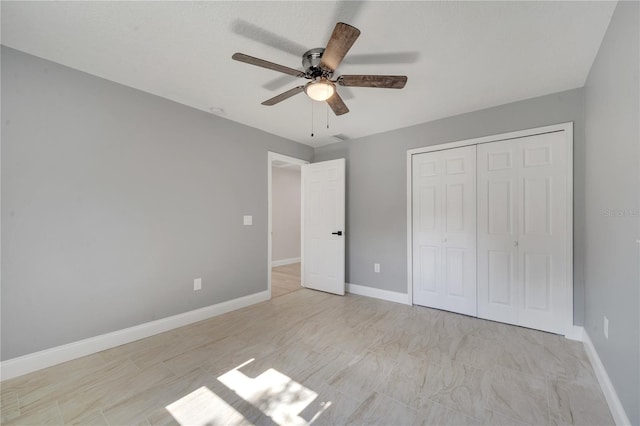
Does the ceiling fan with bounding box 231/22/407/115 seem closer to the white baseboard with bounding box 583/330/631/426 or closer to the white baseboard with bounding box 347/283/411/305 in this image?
the white baseboard with bounding box 583/330/631/426

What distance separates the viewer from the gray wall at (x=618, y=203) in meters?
1.33

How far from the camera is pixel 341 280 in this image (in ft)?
13.0

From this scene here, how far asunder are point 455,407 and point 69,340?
3051 mm

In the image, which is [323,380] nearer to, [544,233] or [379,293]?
[379,293]

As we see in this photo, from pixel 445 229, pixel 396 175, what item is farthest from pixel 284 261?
pixel 445 229

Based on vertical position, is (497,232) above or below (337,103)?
below

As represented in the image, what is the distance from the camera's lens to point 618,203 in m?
1.60

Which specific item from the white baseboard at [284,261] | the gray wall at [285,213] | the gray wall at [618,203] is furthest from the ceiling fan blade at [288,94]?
the white baseboard at [284,261]

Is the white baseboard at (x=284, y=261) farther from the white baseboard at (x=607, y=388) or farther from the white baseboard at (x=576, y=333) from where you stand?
the white baseboard at (x=607, y=388)

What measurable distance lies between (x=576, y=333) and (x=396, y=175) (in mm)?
2517

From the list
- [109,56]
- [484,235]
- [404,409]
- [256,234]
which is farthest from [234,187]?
[484,235]

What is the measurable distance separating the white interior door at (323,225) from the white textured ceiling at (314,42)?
5.14 ft

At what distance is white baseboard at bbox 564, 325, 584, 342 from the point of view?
8.13 feet

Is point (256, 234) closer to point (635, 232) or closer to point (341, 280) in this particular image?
point (341, 280)
